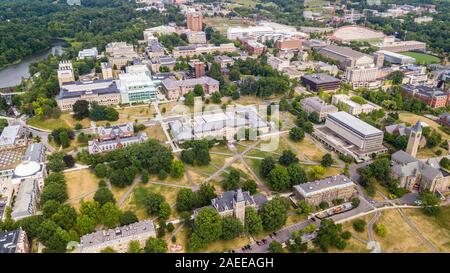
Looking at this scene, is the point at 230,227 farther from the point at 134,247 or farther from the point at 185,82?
the point at 185,82

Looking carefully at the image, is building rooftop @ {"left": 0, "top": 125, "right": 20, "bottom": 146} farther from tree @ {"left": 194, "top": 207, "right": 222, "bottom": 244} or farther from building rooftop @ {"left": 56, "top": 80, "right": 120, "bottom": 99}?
tree @ {"left": 194, "top": 207, "right": 222, "bottom": 244}

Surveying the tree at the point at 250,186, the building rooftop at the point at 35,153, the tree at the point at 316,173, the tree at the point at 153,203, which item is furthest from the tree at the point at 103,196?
the tree at the point at 316,173

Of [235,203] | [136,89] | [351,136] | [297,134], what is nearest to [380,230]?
[235,203]

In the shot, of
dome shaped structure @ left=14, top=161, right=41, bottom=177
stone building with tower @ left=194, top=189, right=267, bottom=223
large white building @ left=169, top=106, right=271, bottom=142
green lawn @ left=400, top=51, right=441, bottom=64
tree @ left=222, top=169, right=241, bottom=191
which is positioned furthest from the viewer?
green lawn @ left=400, top=51, right=441, bottom=64

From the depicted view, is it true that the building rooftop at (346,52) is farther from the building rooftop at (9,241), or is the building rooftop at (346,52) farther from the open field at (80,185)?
the building rooftop at (9,241)

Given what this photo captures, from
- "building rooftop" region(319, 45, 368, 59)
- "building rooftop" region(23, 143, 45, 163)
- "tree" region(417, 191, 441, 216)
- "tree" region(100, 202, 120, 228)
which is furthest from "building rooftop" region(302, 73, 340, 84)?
"building rooftop" region(23, 143, 45, 163)

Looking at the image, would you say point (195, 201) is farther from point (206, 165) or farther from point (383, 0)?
point (383, 0)

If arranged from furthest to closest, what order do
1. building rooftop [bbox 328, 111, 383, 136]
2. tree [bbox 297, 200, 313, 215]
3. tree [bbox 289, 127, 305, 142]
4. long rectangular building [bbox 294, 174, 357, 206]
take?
tree [bbox 289, 127, 305, 142] < building rooftop [bbox 328, 111, 383, 136] < long rectangular building [bbox 294, 174, 357, 206] < tree [bbox 297, 200, 313, 215]

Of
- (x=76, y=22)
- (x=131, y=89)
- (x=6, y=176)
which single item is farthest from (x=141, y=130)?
(x=76, y=22)
